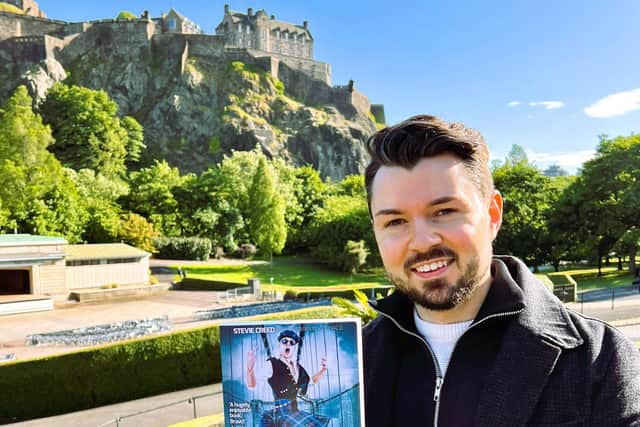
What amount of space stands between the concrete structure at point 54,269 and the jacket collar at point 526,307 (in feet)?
103

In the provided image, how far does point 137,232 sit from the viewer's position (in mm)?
42031

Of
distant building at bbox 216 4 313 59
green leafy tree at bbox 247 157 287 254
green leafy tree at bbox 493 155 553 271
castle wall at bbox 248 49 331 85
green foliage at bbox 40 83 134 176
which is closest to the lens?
green leafy tree at bbox 493 155 553 271

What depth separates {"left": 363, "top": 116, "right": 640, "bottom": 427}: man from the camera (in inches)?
73.2

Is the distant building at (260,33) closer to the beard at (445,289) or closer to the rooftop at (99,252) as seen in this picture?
the rooftop at (99,252)

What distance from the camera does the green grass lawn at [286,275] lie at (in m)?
39.9

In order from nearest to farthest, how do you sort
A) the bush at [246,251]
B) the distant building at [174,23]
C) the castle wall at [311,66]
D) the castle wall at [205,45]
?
the bush at [246,251], the castle wall at [205,45], the distant building at [174,23], the castle wall at [311,66]

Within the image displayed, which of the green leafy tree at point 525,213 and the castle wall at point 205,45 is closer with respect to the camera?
the green leafy tree at point 525,213

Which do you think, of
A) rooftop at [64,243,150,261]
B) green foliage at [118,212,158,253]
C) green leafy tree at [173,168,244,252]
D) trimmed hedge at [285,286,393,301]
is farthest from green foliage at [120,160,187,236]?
trimmed hedge at [285,286,393,301]

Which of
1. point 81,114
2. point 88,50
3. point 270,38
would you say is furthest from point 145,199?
point 270,38

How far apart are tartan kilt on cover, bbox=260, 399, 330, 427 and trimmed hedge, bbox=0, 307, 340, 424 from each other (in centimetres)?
1393

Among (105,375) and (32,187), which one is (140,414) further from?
(32,187)

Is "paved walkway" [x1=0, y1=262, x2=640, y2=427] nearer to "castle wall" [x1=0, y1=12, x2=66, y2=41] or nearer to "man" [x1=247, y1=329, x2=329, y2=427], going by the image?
"man" [x1=247, y1=329, x2=329, y2=427]

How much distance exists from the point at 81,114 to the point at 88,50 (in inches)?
866

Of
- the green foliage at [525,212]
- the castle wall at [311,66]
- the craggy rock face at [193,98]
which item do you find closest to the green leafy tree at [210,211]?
the green foliage at [525,212]
